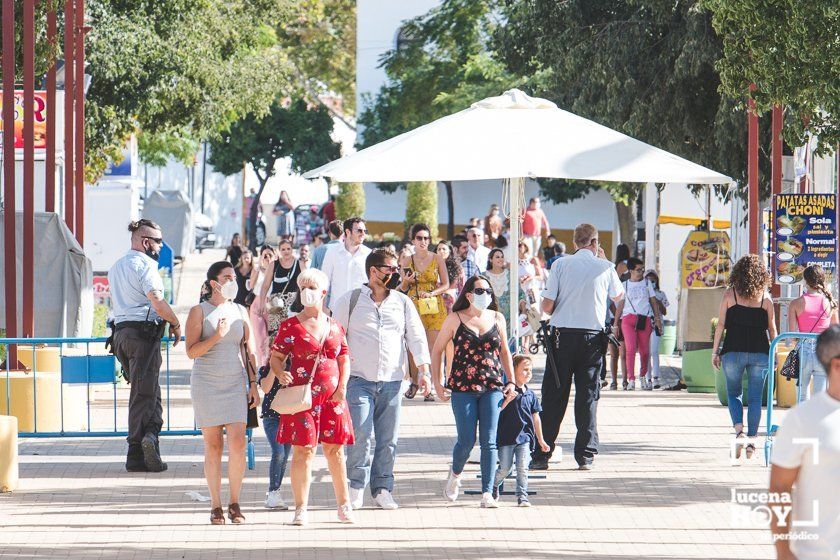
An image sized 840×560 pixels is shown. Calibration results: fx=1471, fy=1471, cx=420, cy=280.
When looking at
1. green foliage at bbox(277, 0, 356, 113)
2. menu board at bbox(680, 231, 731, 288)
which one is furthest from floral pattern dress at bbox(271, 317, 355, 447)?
green foliage at bbox(277, 0, 356, 113)

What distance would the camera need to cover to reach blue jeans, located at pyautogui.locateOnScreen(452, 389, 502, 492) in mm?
9656

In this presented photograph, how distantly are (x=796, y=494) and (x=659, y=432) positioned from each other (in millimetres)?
8865

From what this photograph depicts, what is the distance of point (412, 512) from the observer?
9625mm

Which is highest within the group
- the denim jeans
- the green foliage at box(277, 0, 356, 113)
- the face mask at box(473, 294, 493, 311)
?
the green foliage at box(277, 0, 356, 113)

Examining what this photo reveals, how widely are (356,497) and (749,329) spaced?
12.3ft

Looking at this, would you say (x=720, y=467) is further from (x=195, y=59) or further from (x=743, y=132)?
(x=195, y=59)

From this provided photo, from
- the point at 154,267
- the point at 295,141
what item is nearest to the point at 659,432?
the point at 154,267

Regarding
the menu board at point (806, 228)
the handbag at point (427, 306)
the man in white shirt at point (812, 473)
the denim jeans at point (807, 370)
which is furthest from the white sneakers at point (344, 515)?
the menu board at point (806, 228)

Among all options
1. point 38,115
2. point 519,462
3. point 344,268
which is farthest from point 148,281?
point 38,115

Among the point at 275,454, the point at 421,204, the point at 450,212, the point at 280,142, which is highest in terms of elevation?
the point at 280,142

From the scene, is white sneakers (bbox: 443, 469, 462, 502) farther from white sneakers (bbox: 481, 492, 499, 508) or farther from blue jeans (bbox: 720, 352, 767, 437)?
blue jeans (bbox: 720, 352, 767, 437)

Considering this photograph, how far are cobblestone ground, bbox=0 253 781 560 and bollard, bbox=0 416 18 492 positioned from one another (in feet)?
0.41

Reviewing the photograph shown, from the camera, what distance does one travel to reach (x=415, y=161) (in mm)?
10992

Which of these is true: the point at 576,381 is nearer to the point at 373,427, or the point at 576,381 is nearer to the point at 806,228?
the point at 373,427
